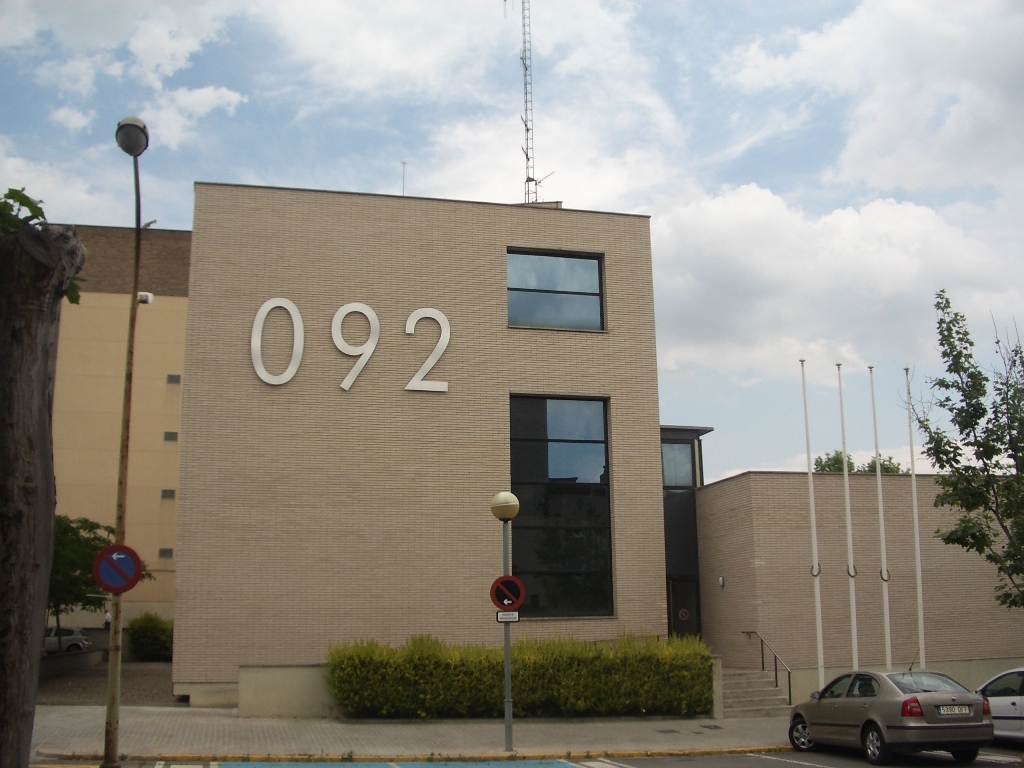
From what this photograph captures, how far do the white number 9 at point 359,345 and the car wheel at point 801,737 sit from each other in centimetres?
1141

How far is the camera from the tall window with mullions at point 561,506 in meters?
22.2

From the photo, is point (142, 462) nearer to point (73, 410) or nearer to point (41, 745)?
point (73, 410)

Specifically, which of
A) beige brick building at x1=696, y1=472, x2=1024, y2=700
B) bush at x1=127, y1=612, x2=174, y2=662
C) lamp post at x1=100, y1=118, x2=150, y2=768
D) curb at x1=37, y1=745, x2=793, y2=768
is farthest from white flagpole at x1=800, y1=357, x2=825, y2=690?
bush at x1=127, y1=612, x2=174, y2=662

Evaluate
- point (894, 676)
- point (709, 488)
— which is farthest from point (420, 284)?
point (894, 676)

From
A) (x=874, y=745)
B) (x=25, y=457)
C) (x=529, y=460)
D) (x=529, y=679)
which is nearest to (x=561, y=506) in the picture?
(x=529, y=460)

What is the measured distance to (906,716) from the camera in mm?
13953

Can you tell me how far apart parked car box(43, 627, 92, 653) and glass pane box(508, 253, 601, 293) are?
885 inches

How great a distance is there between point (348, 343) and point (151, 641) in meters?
19.5

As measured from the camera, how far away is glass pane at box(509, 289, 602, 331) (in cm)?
2350

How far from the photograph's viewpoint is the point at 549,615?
22.0 metres

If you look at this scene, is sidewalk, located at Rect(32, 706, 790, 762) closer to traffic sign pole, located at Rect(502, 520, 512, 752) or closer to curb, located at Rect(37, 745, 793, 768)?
curb, located at Rect(37, 745, 793, 768)

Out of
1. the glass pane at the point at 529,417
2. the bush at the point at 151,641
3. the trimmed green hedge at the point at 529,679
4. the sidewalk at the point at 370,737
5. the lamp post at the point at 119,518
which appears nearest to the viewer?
the lamp post at the point at 119,518

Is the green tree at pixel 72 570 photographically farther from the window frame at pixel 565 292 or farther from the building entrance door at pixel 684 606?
the building entrance door at pixel 684 606

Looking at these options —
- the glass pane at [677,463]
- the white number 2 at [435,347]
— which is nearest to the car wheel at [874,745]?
the white number 2 at [435,347]
